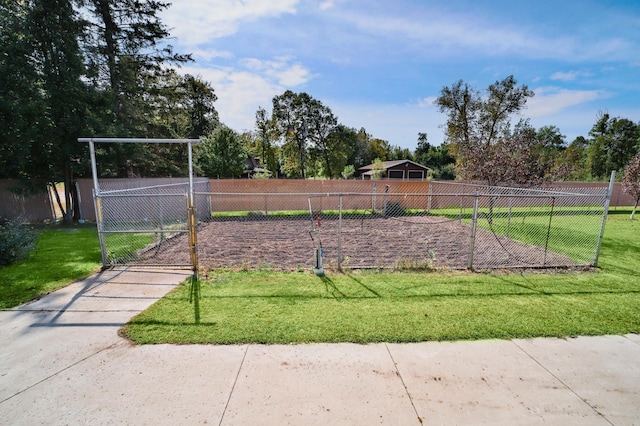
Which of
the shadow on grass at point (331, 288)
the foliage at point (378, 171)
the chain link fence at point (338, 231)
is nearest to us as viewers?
the shadow on grass at point (331, 288)

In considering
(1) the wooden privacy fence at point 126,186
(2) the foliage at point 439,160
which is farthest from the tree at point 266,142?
(2) the foliage at point 439,160

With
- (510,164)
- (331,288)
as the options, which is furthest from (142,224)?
(510,164)

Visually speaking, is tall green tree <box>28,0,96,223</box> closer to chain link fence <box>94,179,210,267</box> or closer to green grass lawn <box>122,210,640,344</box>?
chain link fence <box>94,179,210,267</box>

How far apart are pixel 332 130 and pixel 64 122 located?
82.0 ft

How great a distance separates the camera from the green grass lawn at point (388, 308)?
382 centimetres

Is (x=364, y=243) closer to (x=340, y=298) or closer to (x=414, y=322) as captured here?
(x=340, y=298)

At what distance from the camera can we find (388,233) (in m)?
10.2

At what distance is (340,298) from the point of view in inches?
190

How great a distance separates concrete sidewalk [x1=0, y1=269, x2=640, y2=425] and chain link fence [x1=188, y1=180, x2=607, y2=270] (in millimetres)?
2797

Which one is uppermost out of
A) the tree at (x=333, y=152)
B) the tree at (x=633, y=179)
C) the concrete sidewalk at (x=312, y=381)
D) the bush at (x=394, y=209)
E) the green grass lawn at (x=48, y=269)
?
the tree at (x=333, y=152)

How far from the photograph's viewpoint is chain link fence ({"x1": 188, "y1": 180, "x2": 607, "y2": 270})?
21.9 feet

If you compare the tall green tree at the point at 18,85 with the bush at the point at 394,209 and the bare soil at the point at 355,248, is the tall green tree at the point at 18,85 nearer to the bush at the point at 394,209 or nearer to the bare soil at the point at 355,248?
the bare soil at the point at 355,248

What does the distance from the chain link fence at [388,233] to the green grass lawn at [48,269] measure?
250 cm

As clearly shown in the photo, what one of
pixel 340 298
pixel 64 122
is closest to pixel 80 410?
pixel 340 298
